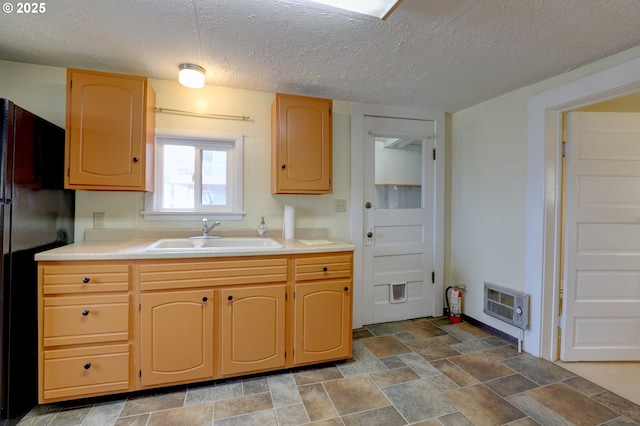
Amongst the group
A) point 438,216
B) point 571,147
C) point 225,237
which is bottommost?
point 225,237

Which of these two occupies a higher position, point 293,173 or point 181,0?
point 181,0

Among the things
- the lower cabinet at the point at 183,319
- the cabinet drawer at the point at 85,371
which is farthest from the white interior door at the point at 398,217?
the cabinet drawer at the point at 85,371

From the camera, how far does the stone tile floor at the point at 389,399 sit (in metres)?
1.60

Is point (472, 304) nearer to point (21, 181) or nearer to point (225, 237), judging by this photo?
point (225, 237)

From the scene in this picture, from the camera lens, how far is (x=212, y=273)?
1837 millimetres

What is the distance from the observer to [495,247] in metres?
2.67

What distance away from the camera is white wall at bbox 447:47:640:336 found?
2.44 m

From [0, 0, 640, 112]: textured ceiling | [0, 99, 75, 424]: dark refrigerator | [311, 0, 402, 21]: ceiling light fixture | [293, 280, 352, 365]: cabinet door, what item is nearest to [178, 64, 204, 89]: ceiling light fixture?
[0, 0, 640, 112]: textured ceiling

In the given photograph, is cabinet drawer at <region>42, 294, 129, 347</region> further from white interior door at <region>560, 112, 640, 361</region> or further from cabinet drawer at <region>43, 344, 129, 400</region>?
white interior door at <region>560, 112, 640, 361</region>

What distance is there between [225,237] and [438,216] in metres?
2.13

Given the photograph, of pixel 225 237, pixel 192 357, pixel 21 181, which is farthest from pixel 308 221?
pixel 21 181

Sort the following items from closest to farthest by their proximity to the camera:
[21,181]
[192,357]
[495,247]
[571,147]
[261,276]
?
[21,181] < [192,357] < [261,276] < [571,147] < [495,247]

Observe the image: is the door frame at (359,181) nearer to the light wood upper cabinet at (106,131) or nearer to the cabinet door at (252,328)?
the cabinet door at (252,328)

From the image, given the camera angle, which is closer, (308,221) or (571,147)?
(571,147)
